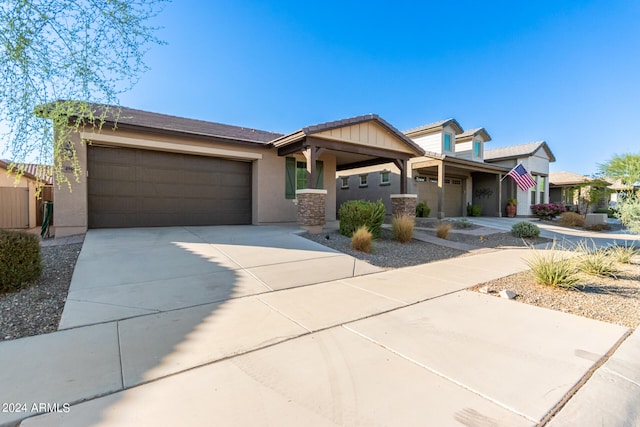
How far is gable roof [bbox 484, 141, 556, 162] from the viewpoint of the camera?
70.3 feet

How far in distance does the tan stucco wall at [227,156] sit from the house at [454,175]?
17.1ft

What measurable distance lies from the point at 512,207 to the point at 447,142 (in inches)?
286

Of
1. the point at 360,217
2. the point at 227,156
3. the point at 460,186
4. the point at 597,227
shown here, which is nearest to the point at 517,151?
the point at 460,186

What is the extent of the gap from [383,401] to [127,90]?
5.71 meters

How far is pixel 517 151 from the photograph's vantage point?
22281 millimetres

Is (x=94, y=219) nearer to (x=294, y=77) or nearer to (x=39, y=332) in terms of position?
(x=39, y=332)

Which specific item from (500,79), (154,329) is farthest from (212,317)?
(500,79)

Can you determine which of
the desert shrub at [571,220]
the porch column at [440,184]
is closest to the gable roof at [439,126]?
the porch column at [440,184]

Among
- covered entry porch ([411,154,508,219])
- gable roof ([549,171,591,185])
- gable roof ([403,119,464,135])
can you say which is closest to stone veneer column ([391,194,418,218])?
covered entry porch ([411,154,508,219])

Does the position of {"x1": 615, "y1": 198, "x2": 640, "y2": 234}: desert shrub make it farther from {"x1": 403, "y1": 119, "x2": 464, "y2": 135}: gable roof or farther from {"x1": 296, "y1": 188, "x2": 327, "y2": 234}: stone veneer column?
{"x1": 296, "y1": 188, "x2": 327, "y2": 234}: stone veneer column

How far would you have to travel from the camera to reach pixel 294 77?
14445mm

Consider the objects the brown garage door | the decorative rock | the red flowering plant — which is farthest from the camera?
the red flowering plant

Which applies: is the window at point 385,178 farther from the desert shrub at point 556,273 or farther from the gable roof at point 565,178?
the gable roof at point 565,178

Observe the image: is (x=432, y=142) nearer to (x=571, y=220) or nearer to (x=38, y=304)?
(x=571, y=220)
